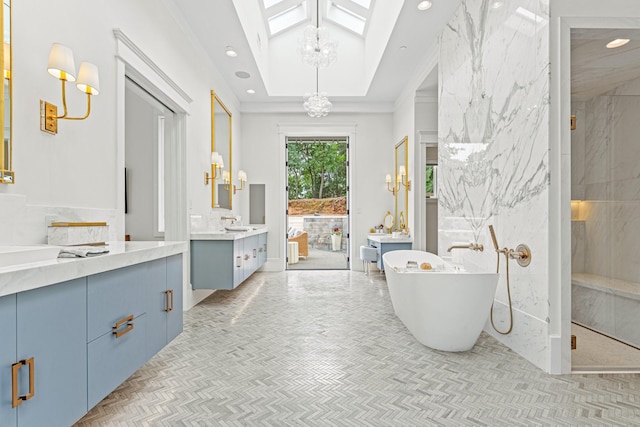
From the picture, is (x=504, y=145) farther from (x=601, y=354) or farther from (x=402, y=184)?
(x=402, y=184)

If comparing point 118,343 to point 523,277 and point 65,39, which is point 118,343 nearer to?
point 65,39

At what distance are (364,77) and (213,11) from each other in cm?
317

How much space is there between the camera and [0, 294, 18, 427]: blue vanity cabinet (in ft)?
3.30

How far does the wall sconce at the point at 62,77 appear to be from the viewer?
1664 millimetres

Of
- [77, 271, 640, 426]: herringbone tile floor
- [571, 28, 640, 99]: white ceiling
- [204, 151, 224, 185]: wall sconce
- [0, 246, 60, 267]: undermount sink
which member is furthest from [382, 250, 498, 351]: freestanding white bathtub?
[204, 151, 224, 185]: wall sconce

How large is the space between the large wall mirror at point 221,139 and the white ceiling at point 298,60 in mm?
491

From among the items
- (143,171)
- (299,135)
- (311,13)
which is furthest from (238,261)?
(311,13)

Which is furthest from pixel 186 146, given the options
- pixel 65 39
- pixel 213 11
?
pixel 65 39

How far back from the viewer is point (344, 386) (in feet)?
6.83

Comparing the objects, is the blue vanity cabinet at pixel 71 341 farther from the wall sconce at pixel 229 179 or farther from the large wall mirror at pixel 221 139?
the wall sconce at pixel 229 179

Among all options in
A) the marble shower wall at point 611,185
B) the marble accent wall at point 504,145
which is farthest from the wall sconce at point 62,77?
the marble shower wall at point 611,185

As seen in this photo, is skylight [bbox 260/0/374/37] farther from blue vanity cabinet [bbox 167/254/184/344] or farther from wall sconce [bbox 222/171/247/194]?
blue vanity cabinet [bbox 167/254/184/344]

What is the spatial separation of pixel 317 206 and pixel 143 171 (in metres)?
7.06

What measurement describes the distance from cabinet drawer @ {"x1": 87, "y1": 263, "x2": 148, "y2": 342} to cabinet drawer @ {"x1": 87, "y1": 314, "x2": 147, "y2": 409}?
2.0 inches
